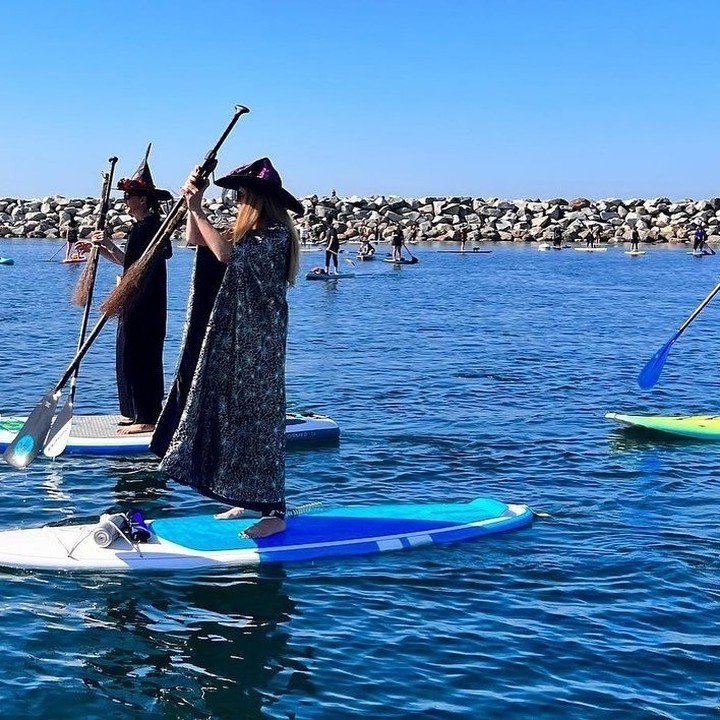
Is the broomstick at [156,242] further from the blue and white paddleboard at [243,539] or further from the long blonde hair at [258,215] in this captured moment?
the blue and white paddleboard at [243,539]

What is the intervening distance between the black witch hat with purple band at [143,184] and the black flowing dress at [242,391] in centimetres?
375

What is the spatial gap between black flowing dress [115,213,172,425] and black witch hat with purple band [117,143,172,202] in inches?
11.8

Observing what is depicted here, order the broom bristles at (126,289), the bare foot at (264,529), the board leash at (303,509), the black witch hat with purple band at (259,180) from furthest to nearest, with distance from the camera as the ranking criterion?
1. the broom bristles at (126,289)
2. the board leash at (303,509)
3. the bare foot at (264,529)
4. the black witch hat with purple band at (259,180)

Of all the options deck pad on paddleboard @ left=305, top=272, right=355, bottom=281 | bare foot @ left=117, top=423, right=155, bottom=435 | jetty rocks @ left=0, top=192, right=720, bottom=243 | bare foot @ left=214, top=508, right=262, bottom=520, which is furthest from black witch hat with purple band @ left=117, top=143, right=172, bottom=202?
jetty rocks @ left=0, top=192, right=720, bottom=243

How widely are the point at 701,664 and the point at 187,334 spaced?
3.84 meters

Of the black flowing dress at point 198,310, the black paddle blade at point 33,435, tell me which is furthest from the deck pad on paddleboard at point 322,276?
the black flowing dress at point 198,310

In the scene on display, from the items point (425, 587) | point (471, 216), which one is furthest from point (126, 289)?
point (471, 216)

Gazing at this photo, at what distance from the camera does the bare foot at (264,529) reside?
807 centimetres

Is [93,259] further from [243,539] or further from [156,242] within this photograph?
[243,539]

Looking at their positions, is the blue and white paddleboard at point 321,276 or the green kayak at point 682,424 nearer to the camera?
the green kayak at point 682,424

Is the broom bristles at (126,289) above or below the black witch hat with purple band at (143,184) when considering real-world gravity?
below

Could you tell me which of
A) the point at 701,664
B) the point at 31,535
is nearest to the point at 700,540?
the point at 701,664

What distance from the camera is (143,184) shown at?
1084 centimetres

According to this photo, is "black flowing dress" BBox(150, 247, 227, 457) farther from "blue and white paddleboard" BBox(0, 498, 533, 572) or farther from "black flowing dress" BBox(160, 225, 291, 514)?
"blue and white paddleboard" BBox(0, 498, 533, 572)
